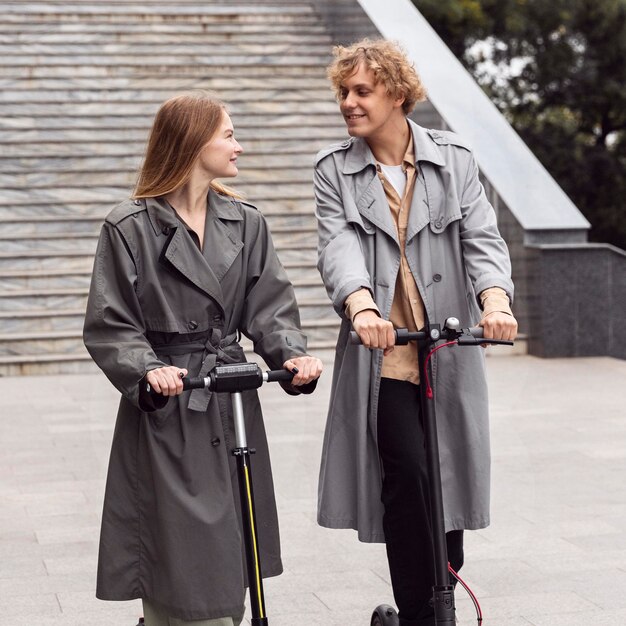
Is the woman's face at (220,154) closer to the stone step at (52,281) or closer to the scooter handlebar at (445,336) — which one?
the scooter handlebar at (445,336)

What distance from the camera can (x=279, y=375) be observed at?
334 centimetres

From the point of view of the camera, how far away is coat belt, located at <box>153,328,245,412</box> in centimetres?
352

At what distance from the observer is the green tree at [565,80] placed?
70.9ft

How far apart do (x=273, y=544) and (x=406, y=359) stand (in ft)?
2.18

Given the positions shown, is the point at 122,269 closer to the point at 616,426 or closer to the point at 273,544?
the point at 273,544

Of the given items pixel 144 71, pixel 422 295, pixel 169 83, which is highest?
pixel 144 71

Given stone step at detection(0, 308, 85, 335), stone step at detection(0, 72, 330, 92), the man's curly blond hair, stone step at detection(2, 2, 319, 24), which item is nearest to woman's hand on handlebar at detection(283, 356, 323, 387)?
the man's curly blond hair

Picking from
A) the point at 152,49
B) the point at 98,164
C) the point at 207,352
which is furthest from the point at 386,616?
the point at 152,49

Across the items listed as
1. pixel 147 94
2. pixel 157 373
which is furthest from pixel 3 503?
pixel 147 94

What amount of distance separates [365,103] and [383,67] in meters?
0.11

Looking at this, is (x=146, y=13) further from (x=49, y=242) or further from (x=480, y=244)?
(x=480, y=244)

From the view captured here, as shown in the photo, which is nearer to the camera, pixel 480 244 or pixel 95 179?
pixel 480 244

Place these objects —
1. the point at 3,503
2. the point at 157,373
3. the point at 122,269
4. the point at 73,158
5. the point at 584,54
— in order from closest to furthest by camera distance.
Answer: the point at 157,373, the point at 122,269, the point at 3,503, the point at 73,158, the point at 584,54

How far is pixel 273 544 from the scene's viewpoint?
3.67 metres
